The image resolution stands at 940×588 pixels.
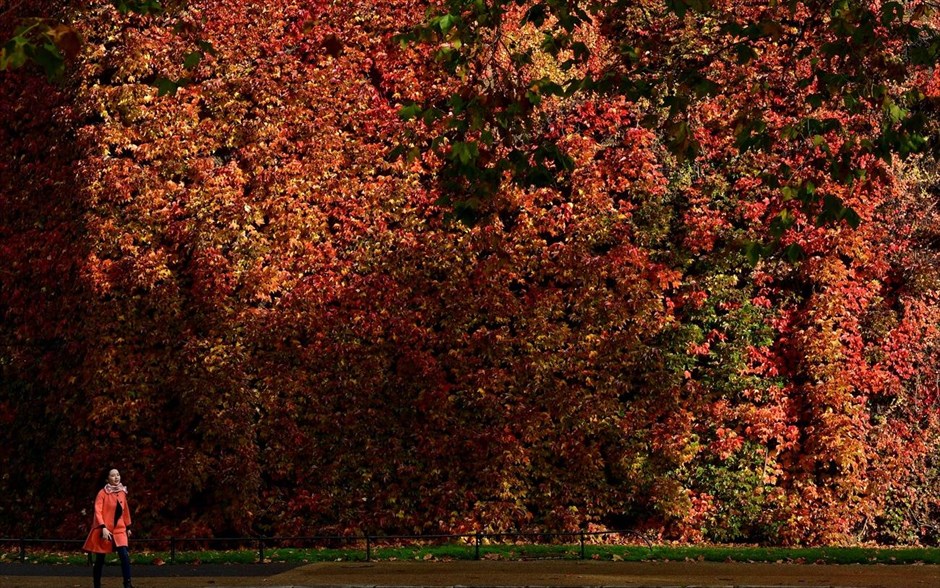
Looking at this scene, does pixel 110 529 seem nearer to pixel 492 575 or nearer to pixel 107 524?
pixel 107 524

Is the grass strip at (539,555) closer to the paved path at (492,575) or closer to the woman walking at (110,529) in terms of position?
the paved path at (492,575)

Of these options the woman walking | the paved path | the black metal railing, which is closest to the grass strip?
the black metal railing

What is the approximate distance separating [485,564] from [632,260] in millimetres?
4757

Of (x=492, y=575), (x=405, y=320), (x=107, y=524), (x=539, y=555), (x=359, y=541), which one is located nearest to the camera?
(x=107, y=524)

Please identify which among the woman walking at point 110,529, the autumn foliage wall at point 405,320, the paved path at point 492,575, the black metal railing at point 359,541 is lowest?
the paved path at point 492,575

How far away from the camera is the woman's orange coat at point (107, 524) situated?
11.9 metres

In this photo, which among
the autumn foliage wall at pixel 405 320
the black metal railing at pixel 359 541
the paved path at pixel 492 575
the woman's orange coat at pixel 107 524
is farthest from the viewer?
the autumn foliage wall at pixel 405 320

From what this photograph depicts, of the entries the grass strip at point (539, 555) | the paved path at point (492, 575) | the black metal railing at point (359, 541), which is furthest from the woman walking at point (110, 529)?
the black metal railing at point (359, 541)

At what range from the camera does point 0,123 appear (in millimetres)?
17203

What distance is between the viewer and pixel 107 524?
12125mm

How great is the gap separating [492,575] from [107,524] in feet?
13.1

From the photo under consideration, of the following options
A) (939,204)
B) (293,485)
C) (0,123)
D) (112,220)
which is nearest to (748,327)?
(939,204)

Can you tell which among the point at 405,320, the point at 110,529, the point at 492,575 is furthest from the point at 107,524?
the point at 405,320

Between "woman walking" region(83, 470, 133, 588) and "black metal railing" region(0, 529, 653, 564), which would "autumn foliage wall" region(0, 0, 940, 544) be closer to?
"black metal railing" region(0, 529, 653, 564)
